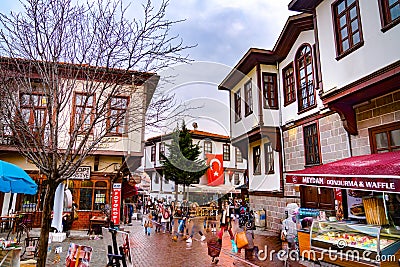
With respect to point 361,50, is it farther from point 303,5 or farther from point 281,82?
point 281,82

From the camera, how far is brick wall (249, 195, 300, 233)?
12727 mm

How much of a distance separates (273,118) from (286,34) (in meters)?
3.70

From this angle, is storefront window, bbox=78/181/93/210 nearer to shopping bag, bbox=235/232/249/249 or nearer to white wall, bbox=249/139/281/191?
white wall, bbox=249/139/281/191

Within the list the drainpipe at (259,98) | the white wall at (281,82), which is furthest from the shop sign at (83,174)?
the white wall at (281,82)

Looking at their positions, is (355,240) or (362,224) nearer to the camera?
(355,240)

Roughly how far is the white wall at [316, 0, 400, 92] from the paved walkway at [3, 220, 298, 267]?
5.51m

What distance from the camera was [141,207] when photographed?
29.5 metres

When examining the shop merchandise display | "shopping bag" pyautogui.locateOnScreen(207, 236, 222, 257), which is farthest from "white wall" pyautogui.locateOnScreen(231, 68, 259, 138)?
the shop merchandise display

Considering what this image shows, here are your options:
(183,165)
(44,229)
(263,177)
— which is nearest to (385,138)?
(263,177)

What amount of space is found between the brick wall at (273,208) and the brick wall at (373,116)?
12.9 feet

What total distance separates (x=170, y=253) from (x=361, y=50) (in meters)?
8.16

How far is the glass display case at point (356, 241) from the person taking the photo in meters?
5.66

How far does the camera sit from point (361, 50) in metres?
7.89

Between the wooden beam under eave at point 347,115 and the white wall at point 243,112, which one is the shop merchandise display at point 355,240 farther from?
the white wall at point 243,112
